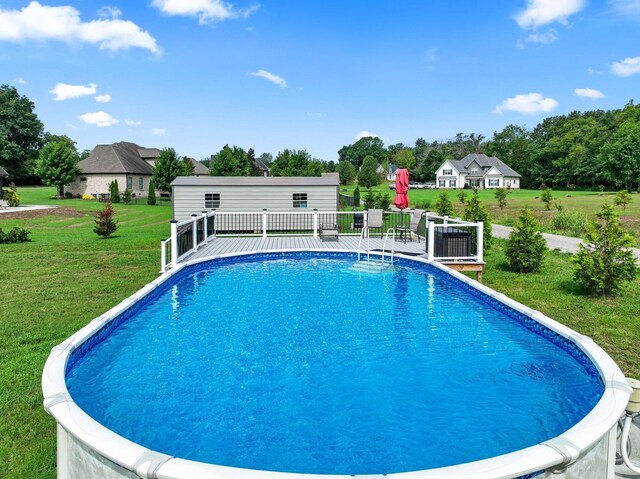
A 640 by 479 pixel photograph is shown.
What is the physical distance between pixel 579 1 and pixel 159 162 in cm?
3396

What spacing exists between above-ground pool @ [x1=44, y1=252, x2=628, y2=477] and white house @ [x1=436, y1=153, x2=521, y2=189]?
75940mm

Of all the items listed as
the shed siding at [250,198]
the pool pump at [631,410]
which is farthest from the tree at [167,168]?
the pool pump at [631,410]

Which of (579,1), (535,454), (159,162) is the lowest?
(535,454)

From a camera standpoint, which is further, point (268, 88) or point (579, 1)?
point (268, 88)

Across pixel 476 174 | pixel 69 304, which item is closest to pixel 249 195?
pixel 69 304

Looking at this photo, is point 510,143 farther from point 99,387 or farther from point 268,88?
point 99,387

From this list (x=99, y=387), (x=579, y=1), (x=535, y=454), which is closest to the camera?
(x=535, y=454)

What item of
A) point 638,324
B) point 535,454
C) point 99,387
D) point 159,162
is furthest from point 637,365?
point 159,162

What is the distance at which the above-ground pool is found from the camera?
142 inches

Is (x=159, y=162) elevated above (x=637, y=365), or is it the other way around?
(x=159, y=162)

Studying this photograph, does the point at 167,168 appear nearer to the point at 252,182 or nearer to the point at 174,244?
the point at 252,182

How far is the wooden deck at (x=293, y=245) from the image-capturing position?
13.3 metres

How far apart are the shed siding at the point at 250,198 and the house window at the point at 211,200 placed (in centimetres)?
14

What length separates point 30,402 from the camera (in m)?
4.44
